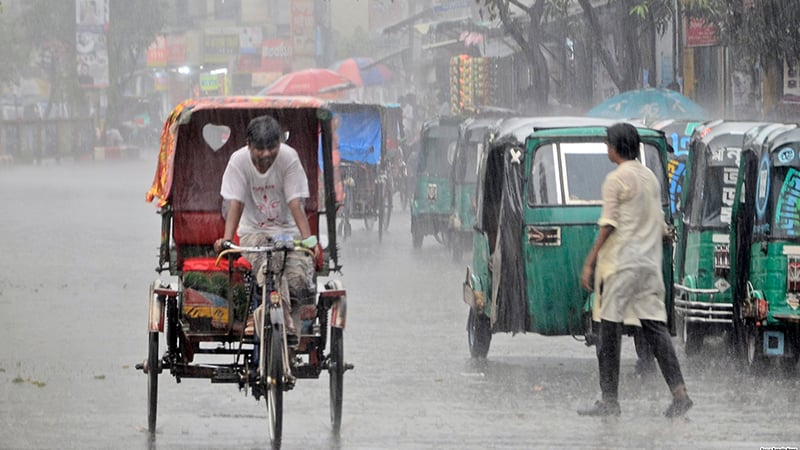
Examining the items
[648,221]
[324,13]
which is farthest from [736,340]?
[324,13]

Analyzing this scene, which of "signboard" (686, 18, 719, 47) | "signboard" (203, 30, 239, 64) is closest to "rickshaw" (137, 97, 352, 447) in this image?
"signboard" (686, 18, 719, 47)

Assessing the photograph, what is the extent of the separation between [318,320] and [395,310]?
249 inches

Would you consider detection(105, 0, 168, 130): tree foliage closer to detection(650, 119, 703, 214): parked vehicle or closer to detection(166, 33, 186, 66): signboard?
detection(166, 33, 186, 66): signboard

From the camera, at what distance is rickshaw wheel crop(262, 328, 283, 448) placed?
7516mm

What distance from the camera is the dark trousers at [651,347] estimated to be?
8930 mm

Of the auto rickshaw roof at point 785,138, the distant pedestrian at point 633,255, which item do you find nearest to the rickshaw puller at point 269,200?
the distant pedestrian at point 633,255

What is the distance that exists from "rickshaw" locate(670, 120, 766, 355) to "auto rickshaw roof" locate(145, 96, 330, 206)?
11.5 feet

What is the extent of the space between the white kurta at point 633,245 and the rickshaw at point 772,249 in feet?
5.25

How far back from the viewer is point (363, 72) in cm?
5172

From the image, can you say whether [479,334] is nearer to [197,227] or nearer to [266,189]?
[197,227]

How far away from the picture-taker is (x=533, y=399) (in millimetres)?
9859

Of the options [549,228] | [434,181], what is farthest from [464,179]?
[549,228]

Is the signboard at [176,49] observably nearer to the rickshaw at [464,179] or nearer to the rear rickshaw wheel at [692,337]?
the rickshaw at [464,179]

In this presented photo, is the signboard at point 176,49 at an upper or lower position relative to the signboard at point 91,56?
upper
